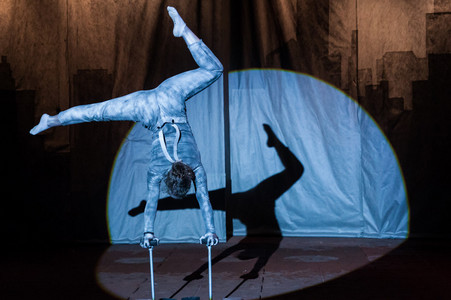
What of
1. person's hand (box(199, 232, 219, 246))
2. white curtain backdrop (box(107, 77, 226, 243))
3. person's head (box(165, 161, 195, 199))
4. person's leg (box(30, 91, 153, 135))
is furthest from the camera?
white curtain backdrop (box(107, 77, 226, 243))

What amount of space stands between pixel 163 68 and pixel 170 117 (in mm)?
2292

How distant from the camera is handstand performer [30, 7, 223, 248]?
134 inches

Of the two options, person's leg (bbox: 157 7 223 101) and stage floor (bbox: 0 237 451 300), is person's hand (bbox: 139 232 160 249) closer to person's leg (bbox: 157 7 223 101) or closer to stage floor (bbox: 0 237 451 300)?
stage floor (bbox: 0 237 451 300)

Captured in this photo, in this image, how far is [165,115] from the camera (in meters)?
3.49

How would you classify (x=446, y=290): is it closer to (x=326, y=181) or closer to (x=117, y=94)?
(x=326, y=181)

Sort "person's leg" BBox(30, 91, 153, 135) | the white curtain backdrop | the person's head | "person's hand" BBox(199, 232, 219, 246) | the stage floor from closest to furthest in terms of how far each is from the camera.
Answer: the person's head → "person's hand" BBox(199, 232, 219, 246) → "person's leg" BBox(30, 91, 153, 135) → the stage floor → the white curtain backdrop

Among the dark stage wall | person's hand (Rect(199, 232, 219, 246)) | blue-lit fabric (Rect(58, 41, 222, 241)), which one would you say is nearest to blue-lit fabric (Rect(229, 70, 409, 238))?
the dark stage wall

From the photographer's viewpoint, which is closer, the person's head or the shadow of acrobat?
the person's head

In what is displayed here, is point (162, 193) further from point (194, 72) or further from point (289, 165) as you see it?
point (194, 72)

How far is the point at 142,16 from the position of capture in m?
5.70

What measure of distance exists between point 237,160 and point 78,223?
1876 millimetres

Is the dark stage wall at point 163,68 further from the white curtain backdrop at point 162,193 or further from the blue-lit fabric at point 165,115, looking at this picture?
the blue-lit fabric at point 165,115

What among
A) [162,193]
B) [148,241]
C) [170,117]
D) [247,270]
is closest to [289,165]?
[162,193]

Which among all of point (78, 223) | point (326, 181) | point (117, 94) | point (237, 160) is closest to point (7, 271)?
point (78, 223)
